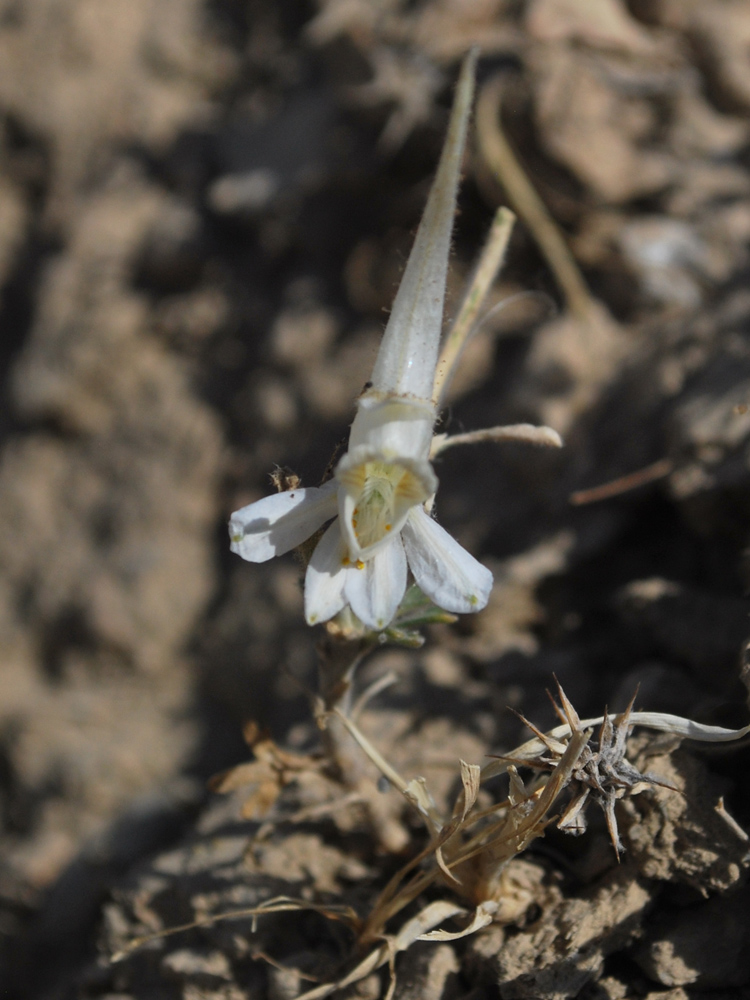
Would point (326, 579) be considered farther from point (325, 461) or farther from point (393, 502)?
point (325, 461)

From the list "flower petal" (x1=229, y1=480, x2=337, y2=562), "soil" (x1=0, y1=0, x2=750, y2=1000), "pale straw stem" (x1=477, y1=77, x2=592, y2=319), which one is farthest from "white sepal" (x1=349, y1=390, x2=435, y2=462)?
"pale straw stem" (x1=477, y1=77, x2=592, y2=319)

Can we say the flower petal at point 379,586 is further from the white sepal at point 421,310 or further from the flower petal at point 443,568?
the white sepal at point 421,310

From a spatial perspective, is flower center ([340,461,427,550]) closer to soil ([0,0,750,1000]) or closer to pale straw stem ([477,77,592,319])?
soil ([0,0,750,1000])

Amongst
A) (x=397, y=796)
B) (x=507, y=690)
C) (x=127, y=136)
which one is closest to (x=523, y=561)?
(x=507, y=690)

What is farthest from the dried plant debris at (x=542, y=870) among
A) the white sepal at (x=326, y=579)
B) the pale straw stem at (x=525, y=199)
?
the pale straw stem at (x=525, y=199)

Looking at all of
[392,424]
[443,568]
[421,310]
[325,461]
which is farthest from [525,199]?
[443,568]

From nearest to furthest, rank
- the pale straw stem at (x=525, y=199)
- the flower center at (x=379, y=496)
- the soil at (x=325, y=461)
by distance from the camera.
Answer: the flower center at (x=379, y=496)
the soil at (x=325, y=461)
the pale straw stem at (x=525, y=199)

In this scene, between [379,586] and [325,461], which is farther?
[325,461]
